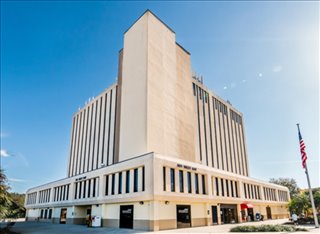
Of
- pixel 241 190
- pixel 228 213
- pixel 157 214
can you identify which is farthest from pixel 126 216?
pixel 241 190

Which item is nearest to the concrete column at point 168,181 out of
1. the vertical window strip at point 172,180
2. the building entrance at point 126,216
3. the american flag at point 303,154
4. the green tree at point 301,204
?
the vertical window strip at point 172,180

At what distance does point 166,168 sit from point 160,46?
22446 mm

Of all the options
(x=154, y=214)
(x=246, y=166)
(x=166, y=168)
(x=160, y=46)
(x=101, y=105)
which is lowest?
(x=154, y=214)

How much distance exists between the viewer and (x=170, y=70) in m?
41.4

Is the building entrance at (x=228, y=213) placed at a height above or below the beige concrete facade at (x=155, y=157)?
below

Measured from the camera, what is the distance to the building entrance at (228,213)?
113 ft

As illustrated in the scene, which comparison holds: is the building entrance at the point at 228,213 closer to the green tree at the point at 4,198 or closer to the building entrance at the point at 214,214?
the building entrance at the point at 214,214

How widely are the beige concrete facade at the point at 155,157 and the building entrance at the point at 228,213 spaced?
0.14 meters

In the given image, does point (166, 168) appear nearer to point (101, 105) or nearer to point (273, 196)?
point (101, 105)

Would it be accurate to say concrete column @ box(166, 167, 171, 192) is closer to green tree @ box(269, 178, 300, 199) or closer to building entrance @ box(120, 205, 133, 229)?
building entrance @ box(120, 205, 133, 229)

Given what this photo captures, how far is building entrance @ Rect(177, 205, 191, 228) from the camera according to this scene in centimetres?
2764

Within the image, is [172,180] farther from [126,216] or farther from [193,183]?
[126,216]

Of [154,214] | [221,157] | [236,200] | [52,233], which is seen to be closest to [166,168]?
[154,214]

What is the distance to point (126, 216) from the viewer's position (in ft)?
92.0
